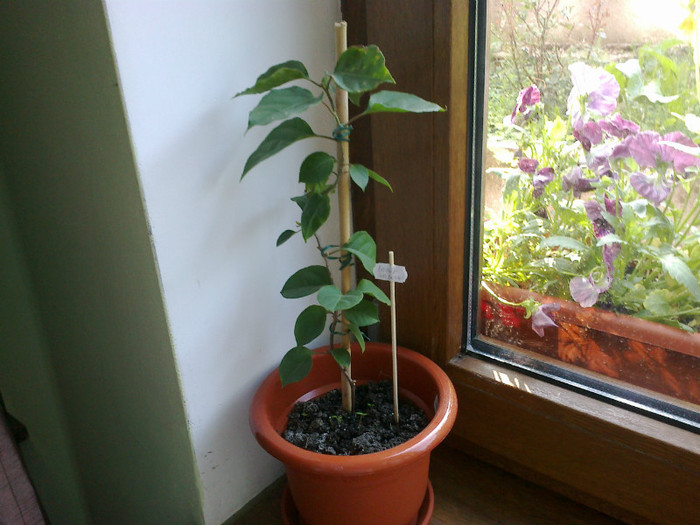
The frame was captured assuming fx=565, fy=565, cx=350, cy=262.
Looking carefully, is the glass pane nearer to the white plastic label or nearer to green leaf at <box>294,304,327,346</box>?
the white plastic label

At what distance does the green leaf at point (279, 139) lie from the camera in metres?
0.69

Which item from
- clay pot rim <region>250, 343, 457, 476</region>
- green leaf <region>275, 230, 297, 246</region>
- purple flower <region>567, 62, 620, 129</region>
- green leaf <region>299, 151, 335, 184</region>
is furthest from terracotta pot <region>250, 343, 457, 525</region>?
Answer: purple flower <region>567, 62, 620, 129</region>

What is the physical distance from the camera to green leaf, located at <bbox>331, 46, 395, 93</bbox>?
2.11 ft

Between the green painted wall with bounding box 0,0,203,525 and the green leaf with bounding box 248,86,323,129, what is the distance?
0.53 feet

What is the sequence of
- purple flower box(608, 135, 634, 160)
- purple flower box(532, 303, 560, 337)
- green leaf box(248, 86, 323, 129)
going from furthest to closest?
purple flower box(532, 303, 560, 337) → purple flower box(608, 135, 634, 160) → green leaf box(248, 86, 323, 129)

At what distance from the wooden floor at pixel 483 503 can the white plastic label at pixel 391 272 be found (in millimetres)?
396

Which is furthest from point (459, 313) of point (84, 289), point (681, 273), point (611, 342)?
A: point (84, 289)

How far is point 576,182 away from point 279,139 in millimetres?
419

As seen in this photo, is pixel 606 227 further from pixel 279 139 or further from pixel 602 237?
pixel 279 139

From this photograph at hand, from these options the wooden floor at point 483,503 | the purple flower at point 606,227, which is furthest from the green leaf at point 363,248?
the wooden floor at point 483,503

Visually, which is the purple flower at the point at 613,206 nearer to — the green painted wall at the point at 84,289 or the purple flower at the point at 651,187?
the purple flower at the point at 651,187

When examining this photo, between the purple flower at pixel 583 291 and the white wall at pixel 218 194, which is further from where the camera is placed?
the purple flower at pixel 583 291

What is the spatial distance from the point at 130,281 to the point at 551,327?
63cm

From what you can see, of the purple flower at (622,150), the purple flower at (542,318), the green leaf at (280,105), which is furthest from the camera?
the purple flower at (542,318)
